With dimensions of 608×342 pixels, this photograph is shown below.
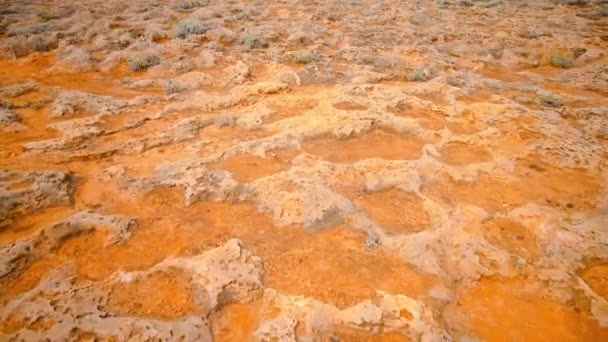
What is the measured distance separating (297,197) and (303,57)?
4.64 metres

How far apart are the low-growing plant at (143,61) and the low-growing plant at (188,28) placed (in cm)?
172

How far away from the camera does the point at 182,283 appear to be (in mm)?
2951

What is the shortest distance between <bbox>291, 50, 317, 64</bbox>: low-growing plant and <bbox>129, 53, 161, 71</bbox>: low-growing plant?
2.65 metres

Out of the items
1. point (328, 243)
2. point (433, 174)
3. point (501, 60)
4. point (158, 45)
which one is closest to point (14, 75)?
point (158, 45)

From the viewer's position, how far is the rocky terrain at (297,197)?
9.00ft

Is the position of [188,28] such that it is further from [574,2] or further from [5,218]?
[574,2]

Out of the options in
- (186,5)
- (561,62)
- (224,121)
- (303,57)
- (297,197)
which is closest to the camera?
(297,197)

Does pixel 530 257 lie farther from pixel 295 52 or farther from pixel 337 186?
pixel 295 52

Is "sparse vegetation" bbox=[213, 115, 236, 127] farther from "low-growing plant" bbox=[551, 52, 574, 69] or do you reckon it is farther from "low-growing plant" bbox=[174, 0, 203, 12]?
"low-growing plant" bbox=[174, 0, 203, 12]

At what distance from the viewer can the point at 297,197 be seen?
12.3ft

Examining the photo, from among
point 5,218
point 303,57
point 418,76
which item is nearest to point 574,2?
point 418,76

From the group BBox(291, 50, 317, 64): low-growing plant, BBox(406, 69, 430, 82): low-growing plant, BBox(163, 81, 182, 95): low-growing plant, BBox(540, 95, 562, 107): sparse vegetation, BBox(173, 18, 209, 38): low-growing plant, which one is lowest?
BBox(540, 95, 562, 107): sparse vegetation

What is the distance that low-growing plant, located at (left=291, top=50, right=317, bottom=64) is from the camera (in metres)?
7.67

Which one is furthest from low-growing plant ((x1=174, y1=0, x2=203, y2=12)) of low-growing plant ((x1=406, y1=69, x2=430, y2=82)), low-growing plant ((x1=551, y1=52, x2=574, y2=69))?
low-growing plant ((x1=551, y1=52, x2=574, y2=69))
